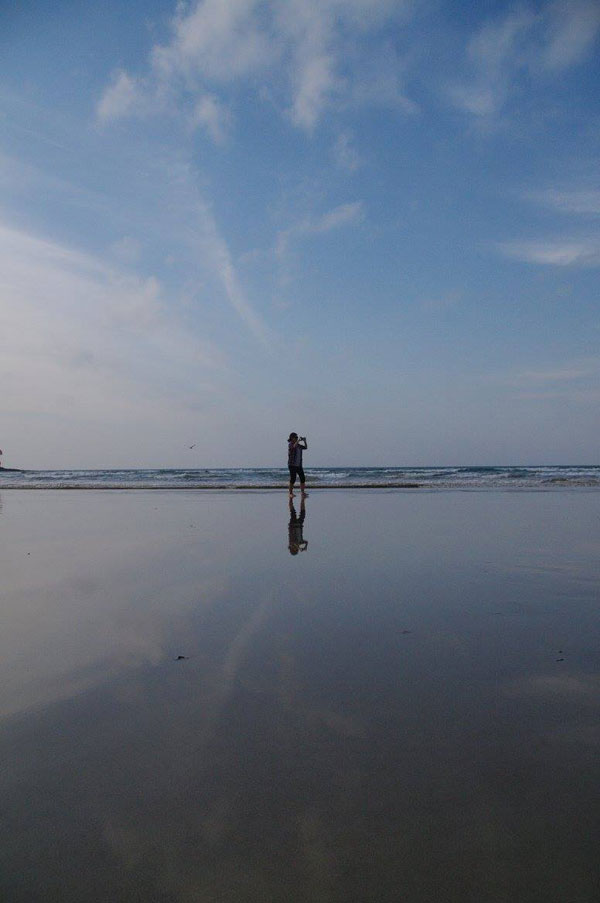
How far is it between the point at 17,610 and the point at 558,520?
8.60m

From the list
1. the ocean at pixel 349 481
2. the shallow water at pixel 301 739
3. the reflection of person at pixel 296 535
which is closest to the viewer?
the shallow water at pixel 301 739

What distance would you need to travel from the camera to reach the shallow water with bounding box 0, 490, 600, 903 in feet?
4.79

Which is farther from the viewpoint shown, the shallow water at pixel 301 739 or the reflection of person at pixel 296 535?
the reflection of person at pixel 296 535

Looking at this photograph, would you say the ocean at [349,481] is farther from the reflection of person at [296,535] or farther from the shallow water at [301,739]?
the shallow water at [301,739]

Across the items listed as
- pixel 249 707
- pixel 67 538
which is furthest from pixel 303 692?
pixel 67 538

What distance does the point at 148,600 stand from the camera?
427 cm

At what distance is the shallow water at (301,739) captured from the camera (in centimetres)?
146

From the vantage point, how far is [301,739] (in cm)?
208

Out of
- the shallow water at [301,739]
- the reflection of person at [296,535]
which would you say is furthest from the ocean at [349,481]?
the shallow water at [301,739]

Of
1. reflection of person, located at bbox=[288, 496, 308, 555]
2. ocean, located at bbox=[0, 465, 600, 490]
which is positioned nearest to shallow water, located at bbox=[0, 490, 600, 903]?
reflection of person, located at bbox=[288, 496, 308, 555]

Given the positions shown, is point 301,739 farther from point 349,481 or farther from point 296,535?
point 349,481

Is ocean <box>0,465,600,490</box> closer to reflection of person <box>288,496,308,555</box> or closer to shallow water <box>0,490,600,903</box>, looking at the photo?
reflection of person <box>288,496,308,555</box>

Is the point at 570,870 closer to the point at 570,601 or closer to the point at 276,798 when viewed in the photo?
the point at 276,798

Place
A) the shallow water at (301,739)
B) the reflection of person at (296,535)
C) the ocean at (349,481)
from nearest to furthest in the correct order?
1. the shallow water at (301,739)
2. the reflection of person at (296,535)
3. the ocean at (349,481)
